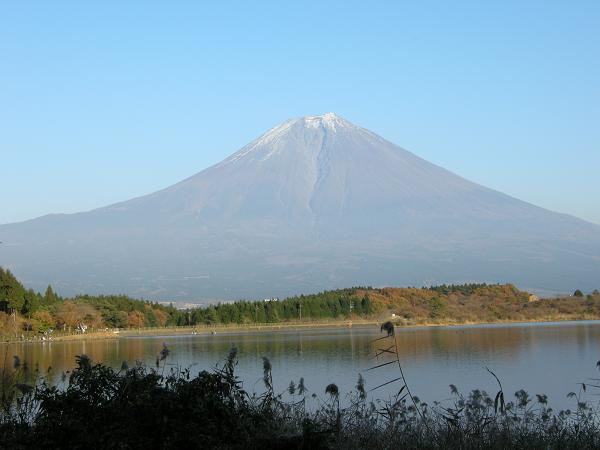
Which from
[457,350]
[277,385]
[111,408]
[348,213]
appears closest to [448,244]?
[348,213]

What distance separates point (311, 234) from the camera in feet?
559

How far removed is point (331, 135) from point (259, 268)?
57.8 meters

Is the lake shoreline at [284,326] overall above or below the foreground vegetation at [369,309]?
below

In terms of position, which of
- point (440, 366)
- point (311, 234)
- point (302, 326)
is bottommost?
point (440, 366)

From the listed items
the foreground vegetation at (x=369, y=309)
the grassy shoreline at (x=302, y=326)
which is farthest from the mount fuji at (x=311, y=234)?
the grassy shoreline at (x=302, y=326)

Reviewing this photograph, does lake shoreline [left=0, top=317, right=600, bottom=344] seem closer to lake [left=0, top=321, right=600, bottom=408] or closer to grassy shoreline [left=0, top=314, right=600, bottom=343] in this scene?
grassy shoreline [left=0, top=314, right=600, bottom=343]

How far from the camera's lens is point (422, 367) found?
22922 millimetres

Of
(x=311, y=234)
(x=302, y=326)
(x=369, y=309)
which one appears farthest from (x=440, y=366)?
(x=311, y=234)

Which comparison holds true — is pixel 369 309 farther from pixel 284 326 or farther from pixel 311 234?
pixel 311 234

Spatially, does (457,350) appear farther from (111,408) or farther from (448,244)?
(448,244)

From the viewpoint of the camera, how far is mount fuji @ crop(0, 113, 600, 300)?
140750mm


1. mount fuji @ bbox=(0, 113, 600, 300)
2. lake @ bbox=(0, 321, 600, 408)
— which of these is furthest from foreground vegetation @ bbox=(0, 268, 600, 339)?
mount fuji @ bbox=(0, 113, 600, 300)

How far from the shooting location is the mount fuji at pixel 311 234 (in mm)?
140750

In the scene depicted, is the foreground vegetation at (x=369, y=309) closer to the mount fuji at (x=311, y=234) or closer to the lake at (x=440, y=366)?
the lake at (x=440, y=366)
